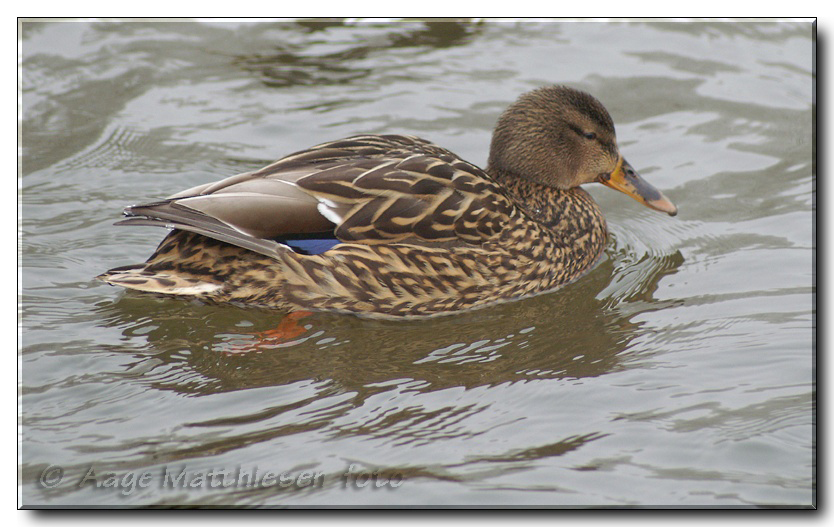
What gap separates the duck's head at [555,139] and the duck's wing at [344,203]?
27.7 inches

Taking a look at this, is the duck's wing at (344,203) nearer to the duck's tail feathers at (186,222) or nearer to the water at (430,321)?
the duck's tail feathers at (186,222)

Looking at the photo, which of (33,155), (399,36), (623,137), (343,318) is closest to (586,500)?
(343,318)

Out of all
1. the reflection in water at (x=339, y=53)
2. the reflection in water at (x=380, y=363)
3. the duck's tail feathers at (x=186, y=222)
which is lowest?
the reflection in water at (x=380, y=363)

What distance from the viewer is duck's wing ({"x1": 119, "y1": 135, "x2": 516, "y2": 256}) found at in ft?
23.7

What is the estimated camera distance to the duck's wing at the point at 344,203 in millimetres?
7211

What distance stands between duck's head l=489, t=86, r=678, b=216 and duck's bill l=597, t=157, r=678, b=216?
1cm

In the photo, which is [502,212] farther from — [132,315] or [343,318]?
[132,315]

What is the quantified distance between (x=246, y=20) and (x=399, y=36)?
1.76 meters

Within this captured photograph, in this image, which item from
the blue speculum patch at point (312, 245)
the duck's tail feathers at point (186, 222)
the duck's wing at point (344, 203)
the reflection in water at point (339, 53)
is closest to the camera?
the duck's tail feathers at point (186, 222)

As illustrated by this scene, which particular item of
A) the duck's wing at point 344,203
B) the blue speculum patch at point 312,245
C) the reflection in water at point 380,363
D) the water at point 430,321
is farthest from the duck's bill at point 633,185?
the blue speculum patch at point 312,245

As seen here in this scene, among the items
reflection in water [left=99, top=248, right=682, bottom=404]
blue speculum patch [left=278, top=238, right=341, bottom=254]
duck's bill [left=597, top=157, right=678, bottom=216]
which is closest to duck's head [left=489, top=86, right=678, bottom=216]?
duck's bill [left=597, top=157, right=678, bottom=216]

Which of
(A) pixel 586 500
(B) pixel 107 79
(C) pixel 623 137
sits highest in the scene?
(B) pixel 107 79

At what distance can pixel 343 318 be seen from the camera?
25.1 ft

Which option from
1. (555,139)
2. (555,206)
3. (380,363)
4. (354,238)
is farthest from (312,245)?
(555,139)
